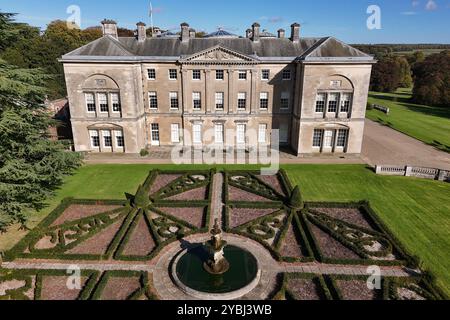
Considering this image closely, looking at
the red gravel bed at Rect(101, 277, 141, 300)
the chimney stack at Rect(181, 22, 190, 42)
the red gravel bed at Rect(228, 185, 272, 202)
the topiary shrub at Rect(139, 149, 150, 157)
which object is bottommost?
the red gravel bed at Rect(101, 277, 141, 300)

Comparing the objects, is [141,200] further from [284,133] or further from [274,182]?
[284,133]

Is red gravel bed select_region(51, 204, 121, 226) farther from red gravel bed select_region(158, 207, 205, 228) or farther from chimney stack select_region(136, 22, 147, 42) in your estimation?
chimney stack select_region(136, 22, 147, 42)

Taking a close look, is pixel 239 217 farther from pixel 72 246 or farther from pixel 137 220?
pixel 72 246

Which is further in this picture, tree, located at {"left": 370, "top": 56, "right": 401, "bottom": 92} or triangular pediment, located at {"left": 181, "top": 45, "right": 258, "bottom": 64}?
tree, located at {"left": 370, "top": 56, "right": 401, "bottom": 92}

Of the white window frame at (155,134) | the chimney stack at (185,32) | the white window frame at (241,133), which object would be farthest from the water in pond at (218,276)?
the chimney stack at (185,32)

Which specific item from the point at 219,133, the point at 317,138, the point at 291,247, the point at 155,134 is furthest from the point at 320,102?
the point at 291,247

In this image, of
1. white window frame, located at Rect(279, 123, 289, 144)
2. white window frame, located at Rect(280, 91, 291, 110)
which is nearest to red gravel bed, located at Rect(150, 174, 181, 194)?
white window frame, located at Rect(279, 123, 289, 144)

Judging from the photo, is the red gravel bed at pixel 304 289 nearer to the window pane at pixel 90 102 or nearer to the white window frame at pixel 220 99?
the white window frame at pixel 220 99
